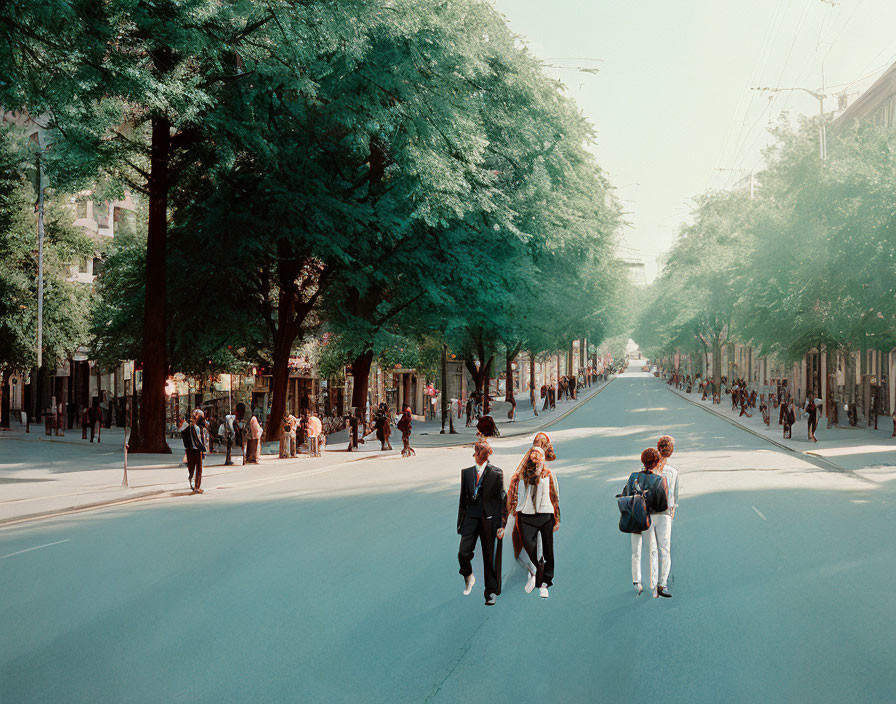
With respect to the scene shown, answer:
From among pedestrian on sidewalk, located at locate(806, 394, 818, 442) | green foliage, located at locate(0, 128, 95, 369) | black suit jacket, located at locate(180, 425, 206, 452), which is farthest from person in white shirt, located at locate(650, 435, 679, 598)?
green foliage, located at locate(0, 128, 95, 369)

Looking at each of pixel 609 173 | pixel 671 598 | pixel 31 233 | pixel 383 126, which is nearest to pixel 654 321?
pixel 609 173

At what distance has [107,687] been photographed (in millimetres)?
6508

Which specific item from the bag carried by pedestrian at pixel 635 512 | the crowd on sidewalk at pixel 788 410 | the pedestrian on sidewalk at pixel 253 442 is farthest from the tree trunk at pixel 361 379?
the bag carried by pedestrian at pixel 635 512

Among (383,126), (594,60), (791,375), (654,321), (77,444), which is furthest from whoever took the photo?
(654,321)

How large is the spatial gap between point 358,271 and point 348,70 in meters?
8.24

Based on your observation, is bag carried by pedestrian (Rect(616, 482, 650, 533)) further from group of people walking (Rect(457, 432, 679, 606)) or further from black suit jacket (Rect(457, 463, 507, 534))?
black suit jacket (Rect(457, 463, 507, 534))

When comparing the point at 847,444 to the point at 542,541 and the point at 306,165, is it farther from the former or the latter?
the point at 542,541

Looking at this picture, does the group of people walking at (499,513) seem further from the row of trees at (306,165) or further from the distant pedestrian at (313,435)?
the distant pedestrian at (313,435)

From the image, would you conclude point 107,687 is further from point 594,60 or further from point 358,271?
point 594,60

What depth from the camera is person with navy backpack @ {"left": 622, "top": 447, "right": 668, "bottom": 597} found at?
9.12 meters

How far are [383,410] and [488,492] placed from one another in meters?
25.4

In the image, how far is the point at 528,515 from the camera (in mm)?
9227

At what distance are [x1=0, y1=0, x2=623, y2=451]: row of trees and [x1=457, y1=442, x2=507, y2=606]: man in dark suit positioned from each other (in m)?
10.9

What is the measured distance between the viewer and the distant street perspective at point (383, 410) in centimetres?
751
